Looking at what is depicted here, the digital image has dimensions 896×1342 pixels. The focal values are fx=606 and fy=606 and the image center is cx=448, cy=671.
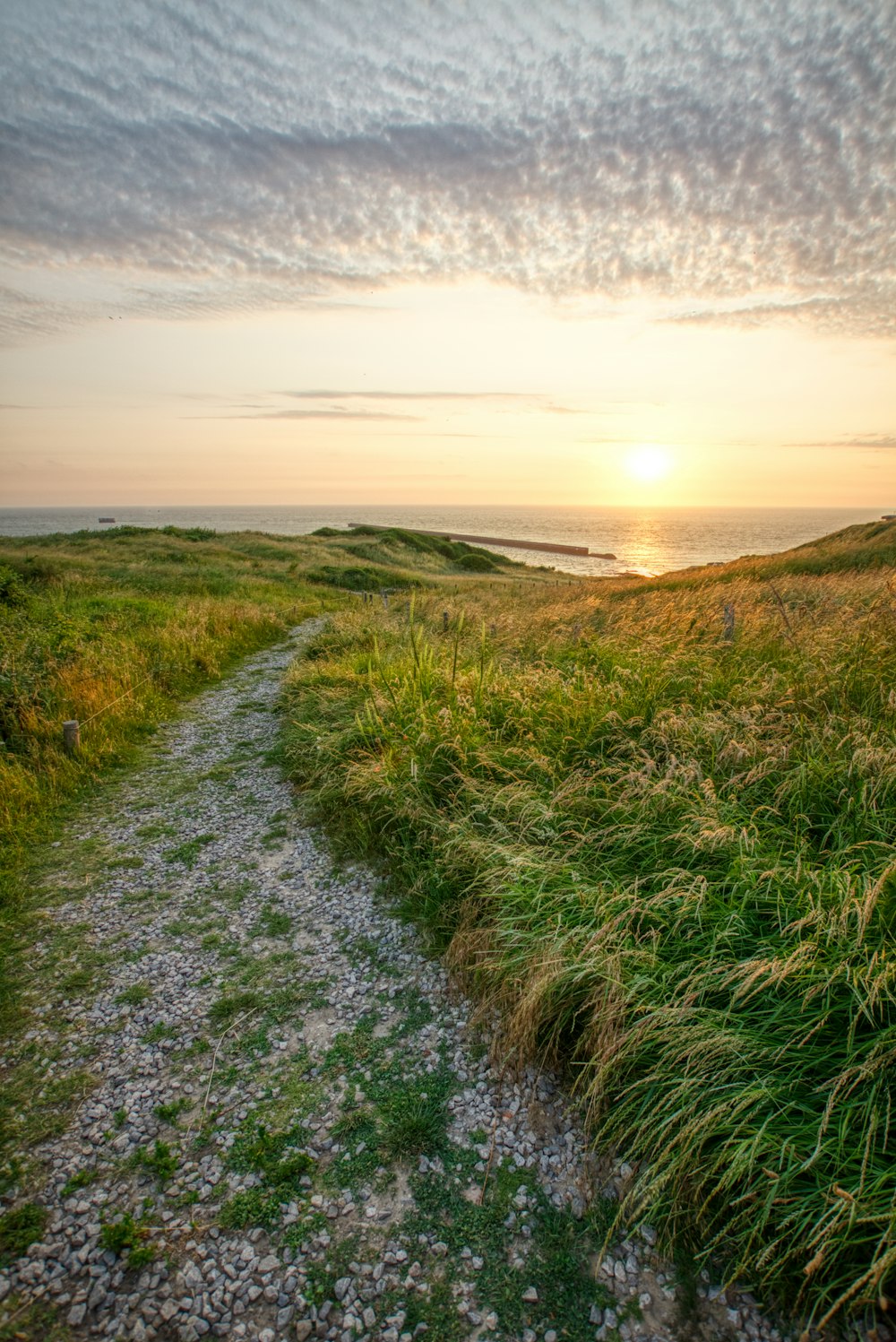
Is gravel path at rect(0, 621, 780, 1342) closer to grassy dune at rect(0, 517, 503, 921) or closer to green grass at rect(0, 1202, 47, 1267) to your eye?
green grass at rect(0, 1202, 47, 1267)

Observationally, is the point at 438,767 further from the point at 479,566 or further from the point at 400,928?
the point at 479,566

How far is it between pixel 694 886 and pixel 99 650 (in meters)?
12.6

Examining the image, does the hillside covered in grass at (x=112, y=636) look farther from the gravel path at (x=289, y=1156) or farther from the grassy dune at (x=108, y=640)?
the gravel path at (x=289, y=1156)

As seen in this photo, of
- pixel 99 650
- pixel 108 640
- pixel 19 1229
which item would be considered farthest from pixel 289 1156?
pixel 108 640

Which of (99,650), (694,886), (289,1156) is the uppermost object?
(99,650)

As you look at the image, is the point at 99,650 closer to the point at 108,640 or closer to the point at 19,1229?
the point at 108,640

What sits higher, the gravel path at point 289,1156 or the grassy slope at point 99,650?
the grassy slope at point 99,650

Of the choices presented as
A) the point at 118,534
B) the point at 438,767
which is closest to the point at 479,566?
the point at 118,534

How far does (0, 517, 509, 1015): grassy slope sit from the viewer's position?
25.3 ft

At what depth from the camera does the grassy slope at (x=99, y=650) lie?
7.71 meters

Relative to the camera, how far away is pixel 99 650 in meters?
12.8

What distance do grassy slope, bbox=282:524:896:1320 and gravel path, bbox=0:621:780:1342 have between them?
41 centimetres

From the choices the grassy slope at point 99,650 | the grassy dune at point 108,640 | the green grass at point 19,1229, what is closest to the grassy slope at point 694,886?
the green grass at point 19,1229

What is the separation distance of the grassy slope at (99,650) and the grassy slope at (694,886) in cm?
326
